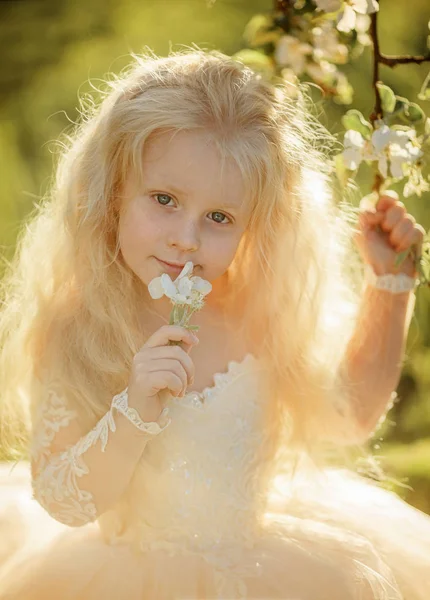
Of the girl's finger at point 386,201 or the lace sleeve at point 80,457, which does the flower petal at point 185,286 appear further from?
the girl's finger at point 386,201

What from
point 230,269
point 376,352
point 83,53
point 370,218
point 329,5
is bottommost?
point 83,53

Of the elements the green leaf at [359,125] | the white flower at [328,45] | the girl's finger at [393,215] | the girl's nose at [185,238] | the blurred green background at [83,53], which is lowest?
the blurred green background at [83,53]

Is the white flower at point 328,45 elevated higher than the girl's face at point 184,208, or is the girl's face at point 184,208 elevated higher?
the white flower at point 328,45

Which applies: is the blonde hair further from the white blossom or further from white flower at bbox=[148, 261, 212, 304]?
white flower at bbox=[148, 261, 212, 304]

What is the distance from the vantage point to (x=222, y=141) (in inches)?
58.6

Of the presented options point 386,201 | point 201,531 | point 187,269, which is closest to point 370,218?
point 386,201

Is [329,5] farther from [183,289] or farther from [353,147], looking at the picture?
[183,289]

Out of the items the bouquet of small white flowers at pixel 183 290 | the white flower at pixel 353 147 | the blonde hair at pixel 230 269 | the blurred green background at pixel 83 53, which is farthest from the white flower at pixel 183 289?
the blurred green background at pixel 83 53

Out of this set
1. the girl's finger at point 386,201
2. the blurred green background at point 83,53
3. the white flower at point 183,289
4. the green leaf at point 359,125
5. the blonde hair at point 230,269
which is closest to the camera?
the white flower at point 183,289

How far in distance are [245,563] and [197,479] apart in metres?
0.18

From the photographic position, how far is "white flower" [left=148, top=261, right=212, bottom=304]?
1334 millimetres

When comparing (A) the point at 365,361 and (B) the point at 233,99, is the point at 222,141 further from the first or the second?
(A) the point at 365,361

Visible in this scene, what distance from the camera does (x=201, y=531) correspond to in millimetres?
1611

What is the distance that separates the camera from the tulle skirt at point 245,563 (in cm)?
147
